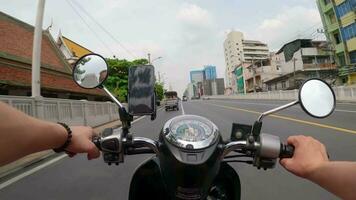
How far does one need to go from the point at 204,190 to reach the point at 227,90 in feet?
495

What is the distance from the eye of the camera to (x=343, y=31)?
51438 mm

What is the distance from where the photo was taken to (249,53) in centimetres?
14188

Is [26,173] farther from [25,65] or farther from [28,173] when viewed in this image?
[25,65]

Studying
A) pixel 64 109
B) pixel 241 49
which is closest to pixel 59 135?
pixel 64 109

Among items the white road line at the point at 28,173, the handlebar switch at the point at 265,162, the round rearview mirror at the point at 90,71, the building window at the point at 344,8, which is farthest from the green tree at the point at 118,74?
the handlebar switch at the point at 265,162

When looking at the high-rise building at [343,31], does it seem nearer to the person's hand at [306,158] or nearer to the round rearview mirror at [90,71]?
the round rearview mirror at [90,71]

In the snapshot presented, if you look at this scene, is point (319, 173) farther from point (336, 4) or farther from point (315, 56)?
point (315, 56)

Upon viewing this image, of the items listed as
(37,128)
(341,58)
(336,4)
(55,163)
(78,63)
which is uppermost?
(336,4)

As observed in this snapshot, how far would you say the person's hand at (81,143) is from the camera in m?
2.13

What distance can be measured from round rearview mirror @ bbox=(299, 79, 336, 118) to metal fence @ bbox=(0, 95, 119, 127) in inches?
369

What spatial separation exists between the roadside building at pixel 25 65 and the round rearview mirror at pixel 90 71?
61.8 feet

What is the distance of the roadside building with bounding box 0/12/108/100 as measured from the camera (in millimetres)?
22216

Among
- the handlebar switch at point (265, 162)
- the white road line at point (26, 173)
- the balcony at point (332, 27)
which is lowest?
the white road line at point (26, 173)

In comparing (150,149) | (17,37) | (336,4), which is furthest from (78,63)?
(336,4)
